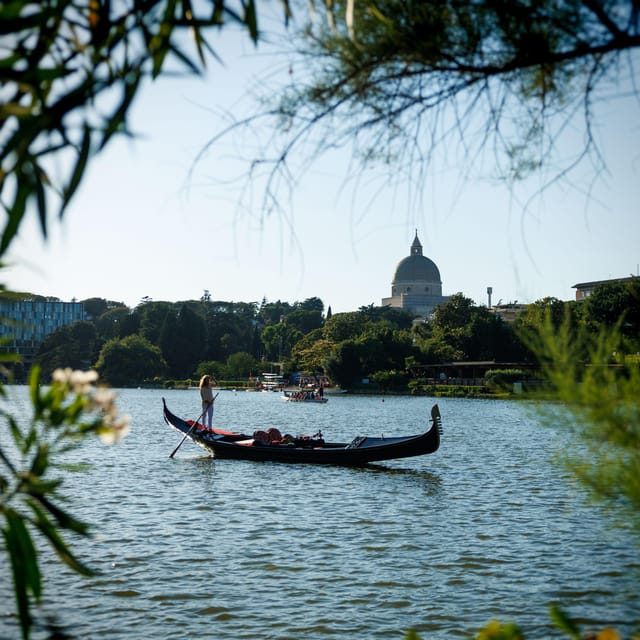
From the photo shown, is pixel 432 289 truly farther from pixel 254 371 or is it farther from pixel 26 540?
pixel 26 540

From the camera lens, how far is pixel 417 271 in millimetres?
155750

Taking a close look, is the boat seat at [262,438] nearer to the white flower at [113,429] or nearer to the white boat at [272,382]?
the white flower at [113,429]

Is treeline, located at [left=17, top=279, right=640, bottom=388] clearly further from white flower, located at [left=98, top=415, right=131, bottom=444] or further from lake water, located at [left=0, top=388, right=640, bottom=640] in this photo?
white flower, located at [left=98, top=415, right=131, bottom=444]

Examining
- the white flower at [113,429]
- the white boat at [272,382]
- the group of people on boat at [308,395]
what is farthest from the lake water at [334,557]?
the white boat at [272,382]

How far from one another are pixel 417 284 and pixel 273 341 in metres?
55.5

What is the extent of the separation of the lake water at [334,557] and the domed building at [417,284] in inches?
5426

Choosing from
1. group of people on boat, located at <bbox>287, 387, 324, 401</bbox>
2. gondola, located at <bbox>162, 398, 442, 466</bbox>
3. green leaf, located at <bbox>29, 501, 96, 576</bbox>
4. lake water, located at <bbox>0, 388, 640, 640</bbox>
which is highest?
green leaf, located at <bbox>29, 501, 96, 576</bbox>

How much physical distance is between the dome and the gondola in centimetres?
13796

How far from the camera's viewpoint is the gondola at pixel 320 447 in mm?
16969

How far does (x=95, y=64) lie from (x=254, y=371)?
9568cm

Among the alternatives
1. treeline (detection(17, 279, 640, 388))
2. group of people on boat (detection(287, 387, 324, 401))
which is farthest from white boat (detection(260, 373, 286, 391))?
group of people on boat (detection(287, 387, 324, 401))

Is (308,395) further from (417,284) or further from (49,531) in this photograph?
(417,284)

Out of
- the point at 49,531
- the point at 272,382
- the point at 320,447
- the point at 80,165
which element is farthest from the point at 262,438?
the point at 272,382

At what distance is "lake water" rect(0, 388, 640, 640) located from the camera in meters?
6.94
